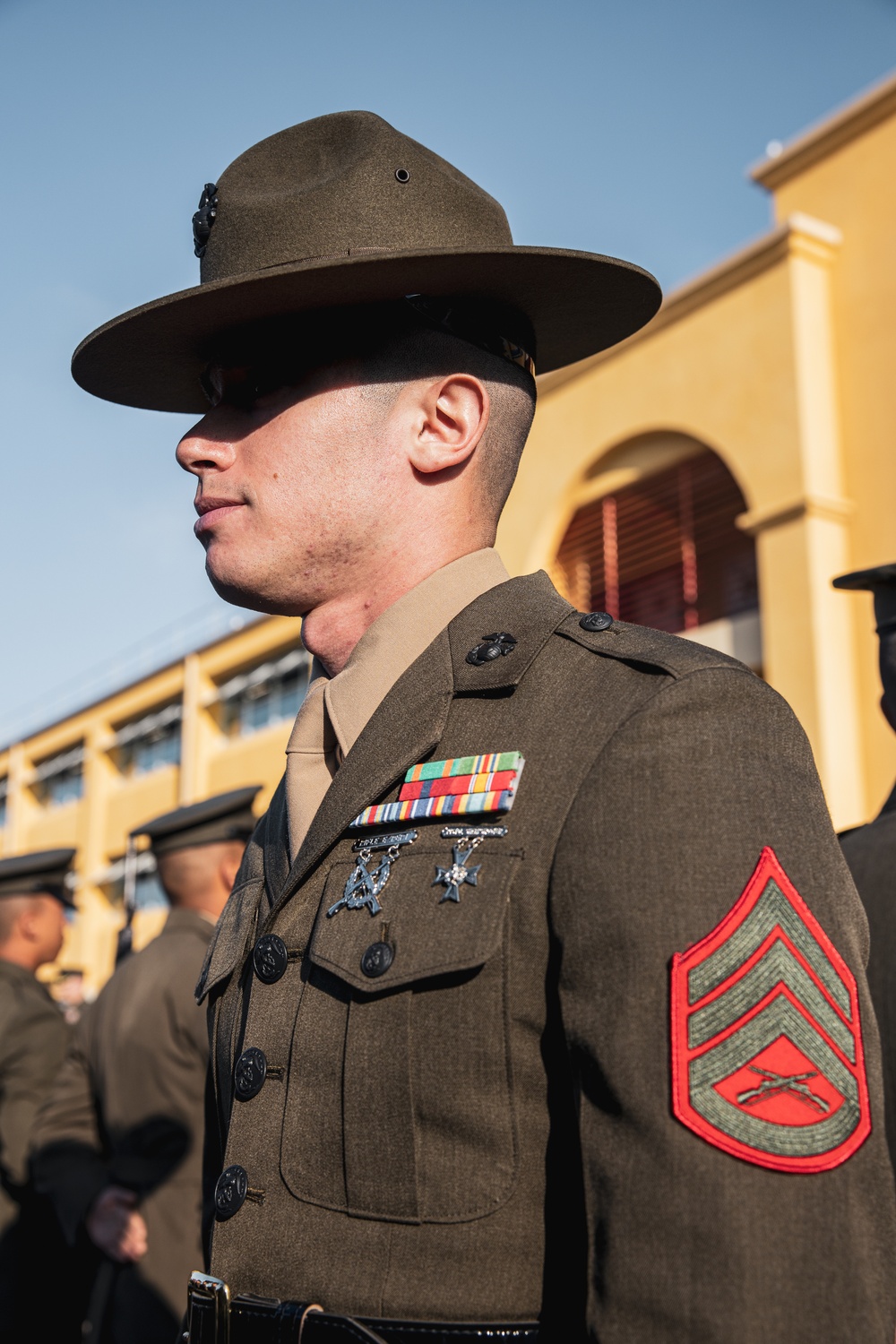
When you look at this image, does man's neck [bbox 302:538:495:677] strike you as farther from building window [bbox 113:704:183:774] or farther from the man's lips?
building window [bbox 113:704:183:774]

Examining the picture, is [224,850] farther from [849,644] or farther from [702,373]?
[702,373]

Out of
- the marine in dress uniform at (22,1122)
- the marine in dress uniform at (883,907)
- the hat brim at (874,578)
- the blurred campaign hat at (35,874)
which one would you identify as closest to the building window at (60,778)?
the blurred campaign hat at (35,874)

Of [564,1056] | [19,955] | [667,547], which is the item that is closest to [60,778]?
[667,547]

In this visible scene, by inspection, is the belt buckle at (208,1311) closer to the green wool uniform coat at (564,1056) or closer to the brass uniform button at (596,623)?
the green wool uniform coat at (564,1056)

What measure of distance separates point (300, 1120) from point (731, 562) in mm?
10966

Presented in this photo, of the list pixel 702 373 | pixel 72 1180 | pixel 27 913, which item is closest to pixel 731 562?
pixel 702 373

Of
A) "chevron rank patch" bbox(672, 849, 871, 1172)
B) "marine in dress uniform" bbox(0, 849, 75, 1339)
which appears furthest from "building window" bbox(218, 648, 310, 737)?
"chevron rank patch" bbox(672, 849, 871, 1172)

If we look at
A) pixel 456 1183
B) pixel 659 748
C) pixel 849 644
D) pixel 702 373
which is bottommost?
pixel 456 1183

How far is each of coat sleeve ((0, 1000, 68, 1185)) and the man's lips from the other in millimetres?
4463

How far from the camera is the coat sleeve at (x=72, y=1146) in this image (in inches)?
176

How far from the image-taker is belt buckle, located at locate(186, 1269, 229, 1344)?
1432mm

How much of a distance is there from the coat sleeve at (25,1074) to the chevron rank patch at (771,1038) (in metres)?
5.08

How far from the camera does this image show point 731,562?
11.9 m

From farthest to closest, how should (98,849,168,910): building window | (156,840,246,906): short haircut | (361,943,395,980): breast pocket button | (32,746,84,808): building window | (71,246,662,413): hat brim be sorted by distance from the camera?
(32,746,84,808): building window < (98,849,168,910): building window < (156,840,246,906): short haircut < (71,246,662,413): hat brim < (361,943,395,980): breast pocket button
